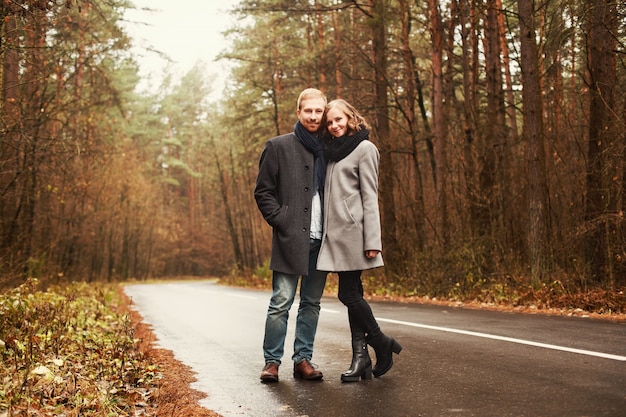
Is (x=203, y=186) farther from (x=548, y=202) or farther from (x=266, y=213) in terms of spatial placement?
(x=266, y=213)

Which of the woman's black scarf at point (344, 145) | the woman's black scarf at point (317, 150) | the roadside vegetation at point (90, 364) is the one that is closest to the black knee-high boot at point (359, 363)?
the roadside vegetation at point (90, 364)

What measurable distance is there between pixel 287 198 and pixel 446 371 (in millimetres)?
1839

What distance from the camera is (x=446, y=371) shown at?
5.12 meters

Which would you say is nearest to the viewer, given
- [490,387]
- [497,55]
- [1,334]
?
[490,387]

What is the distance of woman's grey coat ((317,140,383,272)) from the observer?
4.95 meters

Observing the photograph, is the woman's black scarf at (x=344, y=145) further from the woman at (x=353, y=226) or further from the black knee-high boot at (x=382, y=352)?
the black knee-high boot at (x=382, y=352)

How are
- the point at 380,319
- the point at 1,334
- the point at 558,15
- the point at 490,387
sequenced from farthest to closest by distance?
the point at 558,15 < the point at 380,319 < the point at 1,334 < the point at 490,387

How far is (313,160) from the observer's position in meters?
5.24

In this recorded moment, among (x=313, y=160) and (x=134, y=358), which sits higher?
(x=313, y=160)

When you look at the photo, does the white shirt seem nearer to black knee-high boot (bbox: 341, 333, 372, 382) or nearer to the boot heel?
black knee-high boot (bbox: 341, 333, 372, 382)

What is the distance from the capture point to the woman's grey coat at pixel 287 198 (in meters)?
5.07

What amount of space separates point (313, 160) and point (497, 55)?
10.5 m

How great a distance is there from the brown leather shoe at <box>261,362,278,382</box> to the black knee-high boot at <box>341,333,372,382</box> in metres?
0.54

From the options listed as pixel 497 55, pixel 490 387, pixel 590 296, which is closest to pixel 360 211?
pixel 490 387
